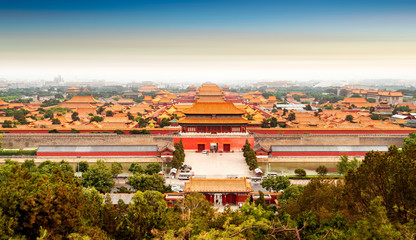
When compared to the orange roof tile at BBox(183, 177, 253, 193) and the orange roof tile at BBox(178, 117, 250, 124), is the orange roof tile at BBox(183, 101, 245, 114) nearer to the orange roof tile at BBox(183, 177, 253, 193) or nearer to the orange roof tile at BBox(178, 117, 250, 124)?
the orange roof tile at BBox(178, 117, 250, 124)

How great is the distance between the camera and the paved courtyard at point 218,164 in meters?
20.7

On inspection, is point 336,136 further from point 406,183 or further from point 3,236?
point 3,236

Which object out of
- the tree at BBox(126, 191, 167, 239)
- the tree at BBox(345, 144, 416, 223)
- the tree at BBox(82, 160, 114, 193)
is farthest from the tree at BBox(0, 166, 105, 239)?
the tree at BBox(82, 160, 114, 193)

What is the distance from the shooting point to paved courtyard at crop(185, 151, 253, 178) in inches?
813

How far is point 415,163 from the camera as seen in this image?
25.2ft

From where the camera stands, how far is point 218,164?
22.7m

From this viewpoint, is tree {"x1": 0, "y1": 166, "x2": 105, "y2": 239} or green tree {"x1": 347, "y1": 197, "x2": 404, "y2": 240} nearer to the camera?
green tree {"x1": 347, "y1": 197, "x2": 404, "y2": 240}

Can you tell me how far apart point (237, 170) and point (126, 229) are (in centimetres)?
1376

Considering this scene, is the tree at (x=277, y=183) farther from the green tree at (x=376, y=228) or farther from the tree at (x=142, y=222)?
the green tree at (x=376, y=228)

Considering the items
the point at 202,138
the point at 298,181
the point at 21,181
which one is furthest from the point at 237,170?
the point at 21,181

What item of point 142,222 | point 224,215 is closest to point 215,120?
point 224,215

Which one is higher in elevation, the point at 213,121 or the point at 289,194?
the point at 213,121

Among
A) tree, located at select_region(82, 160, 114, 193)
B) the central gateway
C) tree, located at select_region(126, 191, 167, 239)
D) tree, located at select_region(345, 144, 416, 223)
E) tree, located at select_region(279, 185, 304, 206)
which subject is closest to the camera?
tree, located at select_region(345, 144, 416, 223)

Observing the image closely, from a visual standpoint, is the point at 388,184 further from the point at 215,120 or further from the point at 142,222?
the point at 215,120
